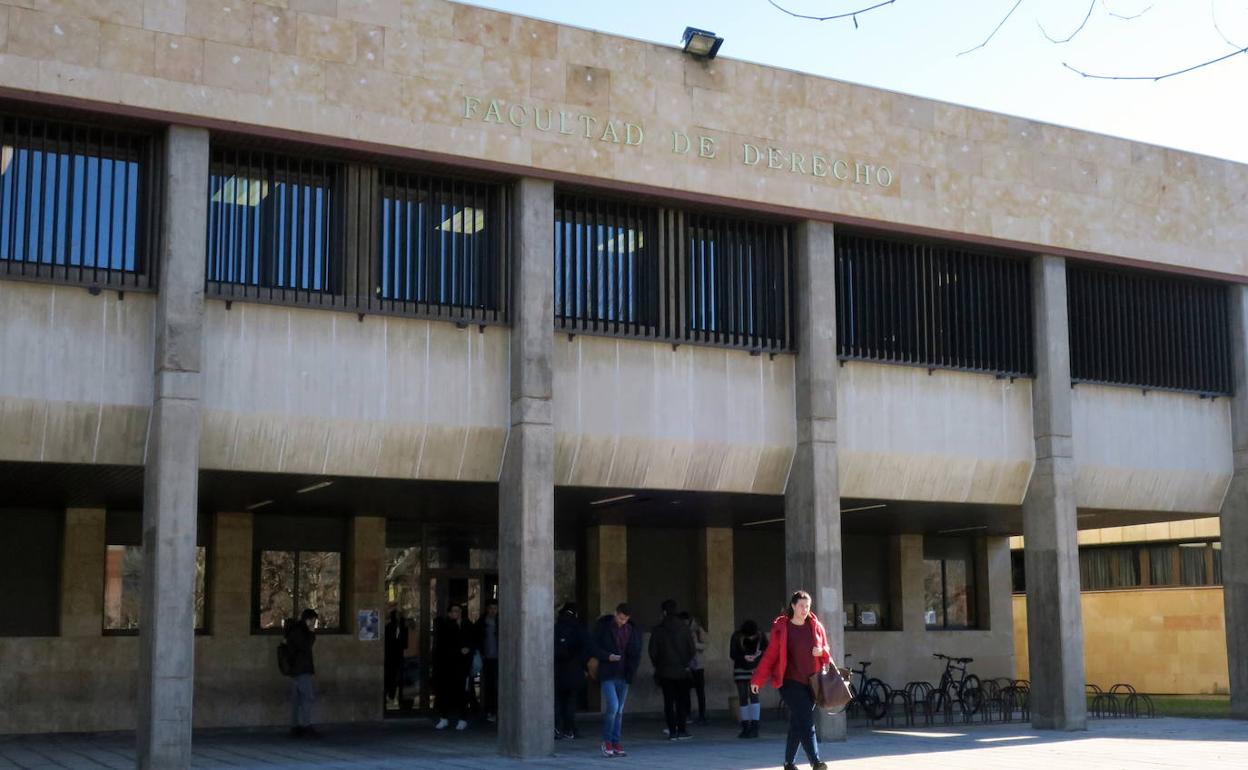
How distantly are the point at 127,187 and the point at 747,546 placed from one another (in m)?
15.0

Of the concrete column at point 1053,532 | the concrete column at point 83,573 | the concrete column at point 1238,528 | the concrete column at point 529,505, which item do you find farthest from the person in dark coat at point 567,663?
the concrete column at point 1238,528

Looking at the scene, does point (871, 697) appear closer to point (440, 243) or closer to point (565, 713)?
point (565, 713)

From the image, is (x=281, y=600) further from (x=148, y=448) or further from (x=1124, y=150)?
(x=1124, y=150)

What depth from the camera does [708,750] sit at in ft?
59.8

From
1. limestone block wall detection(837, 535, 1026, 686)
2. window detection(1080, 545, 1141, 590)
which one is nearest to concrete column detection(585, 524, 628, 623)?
limestone block wall detection(837, 535, 1026, 686)

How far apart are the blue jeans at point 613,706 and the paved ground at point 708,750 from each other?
0.34m

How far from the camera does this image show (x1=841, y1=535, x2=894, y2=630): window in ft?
94.8

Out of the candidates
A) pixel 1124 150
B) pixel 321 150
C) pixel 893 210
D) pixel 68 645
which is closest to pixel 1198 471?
pixel 1124 150

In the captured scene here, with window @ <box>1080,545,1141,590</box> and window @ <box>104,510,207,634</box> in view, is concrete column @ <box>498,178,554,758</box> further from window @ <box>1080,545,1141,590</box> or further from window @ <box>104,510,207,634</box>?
window @ <box>1080,545,1141,590</box>

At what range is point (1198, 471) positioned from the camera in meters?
23.3

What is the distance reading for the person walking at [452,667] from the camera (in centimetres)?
2141

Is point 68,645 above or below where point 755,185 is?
below

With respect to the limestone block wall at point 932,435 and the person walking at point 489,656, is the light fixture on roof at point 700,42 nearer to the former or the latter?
the limestone block wall at point 932,435

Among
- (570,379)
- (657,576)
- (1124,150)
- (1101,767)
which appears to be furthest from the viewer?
(657,576)
